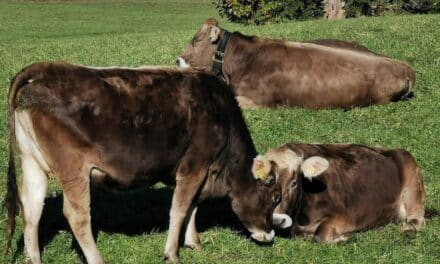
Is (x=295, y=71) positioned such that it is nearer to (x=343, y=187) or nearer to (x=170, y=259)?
(x=343, y=187)

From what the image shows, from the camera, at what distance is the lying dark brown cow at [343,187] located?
7.50 metres

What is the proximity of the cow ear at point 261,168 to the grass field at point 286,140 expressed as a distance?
74 centimetres

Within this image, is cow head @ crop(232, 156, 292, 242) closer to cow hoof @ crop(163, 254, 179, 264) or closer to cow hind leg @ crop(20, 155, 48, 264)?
cow hoof @ crop(163, 254, 179, 264)

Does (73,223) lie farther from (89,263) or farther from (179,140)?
(179,140)

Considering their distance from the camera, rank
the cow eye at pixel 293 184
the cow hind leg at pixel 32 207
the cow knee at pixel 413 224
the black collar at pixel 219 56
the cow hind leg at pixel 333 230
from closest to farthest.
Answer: the cow hind leg at pixel 32 207, the cow eye at pixel 293 184, the cow hind leg at pixel 333 230, the cow knee at pixel 413 224, the black collar at pixel 219 56

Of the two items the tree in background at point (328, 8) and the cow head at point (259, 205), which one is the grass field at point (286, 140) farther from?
the tree in background at point (328, 8)

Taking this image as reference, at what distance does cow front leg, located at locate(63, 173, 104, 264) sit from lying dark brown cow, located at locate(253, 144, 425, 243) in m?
1.65

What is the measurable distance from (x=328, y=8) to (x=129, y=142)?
26.0m

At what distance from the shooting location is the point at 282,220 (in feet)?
24.1

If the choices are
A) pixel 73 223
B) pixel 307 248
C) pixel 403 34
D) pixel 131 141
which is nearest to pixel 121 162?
pixel 131 141

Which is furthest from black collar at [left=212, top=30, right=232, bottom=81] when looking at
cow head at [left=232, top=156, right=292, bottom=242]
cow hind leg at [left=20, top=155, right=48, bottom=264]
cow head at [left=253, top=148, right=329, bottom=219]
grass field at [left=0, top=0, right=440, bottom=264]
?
cow hind leg at [left=20, top=155, right=48, bottom=264]

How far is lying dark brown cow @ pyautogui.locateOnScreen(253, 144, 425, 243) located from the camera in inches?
295

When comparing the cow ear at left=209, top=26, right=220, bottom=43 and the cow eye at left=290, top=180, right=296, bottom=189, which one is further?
the cow ear at left=209, top=26, right=220, bottom=43

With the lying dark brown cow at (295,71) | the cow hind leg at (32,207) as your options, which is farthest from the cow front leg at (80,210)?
the lying dark brown cow at (295,71)
